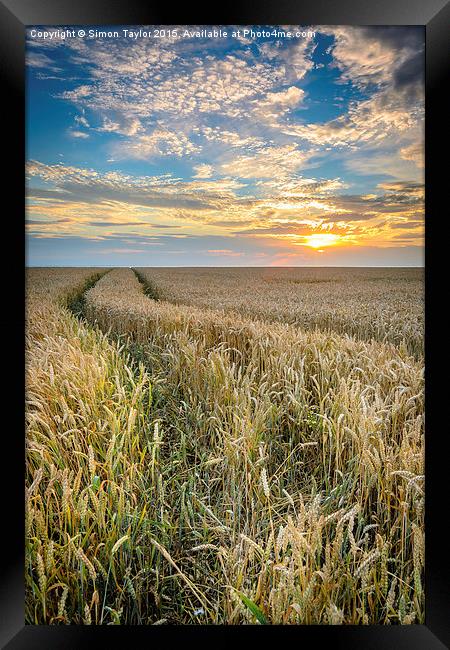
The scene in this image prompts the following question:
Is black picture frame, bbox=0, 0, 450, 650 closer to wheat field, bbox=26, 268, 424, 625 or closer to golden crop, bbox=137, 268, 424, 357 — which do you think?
wheat field, bbox=26, 268, 424, 625

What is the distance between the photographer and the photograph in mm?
1728

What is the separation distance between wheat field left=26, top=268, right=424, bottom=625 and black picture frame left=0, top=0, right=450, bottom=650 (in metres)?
0.06

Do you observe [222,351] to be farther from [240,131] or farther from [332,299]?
[240,131]

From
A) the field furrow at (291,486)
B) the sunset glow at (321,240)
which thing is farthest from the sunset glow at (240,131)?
the field furrow at (291,486)

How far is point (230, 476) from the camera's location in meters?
Answer: 1.90

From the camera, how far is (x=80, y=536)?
1.76m

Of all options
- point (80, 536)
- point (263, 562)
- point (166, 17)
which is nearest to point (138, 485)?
point (80, 536)
